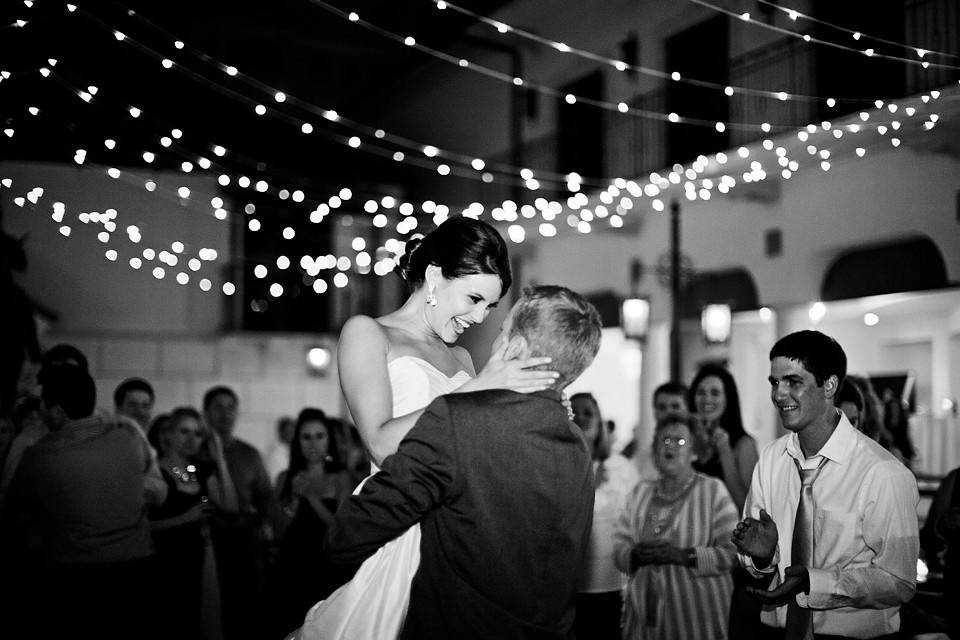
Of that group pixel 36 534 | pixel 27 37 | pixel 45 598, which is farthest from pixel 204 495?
pixel 27 37

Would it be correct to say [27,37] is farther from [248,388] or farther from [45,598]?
[248,388]

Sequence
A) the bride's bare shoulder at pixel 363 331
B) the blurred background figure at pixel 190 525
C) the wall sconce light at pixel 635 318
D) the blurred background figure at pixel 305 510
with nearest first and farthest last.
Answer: the bride's bare shoulder at pixel 363 331 → the blurred background figure at pixel 305 510 → the blurred background figure at pixel 190 525 → the wall sconce light at pixel 635 318

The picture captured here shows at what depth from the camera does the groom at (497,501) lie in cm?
205

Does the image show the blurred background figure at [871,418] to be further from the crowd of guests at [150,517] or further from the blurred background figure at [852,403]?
the crowd of guests at [150,517]

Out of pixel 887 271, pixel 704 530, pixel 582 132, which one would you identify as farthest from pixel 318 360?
pixel 704 530

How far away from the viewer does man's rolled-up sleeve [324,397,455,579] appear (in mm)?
2033

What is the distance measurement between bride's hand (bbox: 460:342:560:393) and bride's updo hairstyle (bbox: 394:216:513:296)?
1.63 feet

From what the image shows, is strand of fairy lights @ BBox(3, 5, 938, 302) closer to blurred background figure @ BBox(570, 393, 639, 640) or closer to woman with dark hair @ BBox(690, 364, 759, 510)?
woman with dark hair @ BBox(690, 364, 759, 510)

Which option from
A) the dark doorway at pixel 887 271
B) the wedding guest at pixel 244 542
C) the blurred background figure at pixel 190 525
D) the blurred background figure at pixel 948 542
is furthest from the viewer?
the dark doorway at pixel 887 271

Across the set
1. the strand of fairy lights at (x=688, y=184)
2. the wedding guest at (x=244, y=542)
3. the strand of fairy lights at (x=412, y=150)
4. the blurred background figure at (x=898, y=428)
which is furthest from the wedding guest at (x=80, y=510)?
the strand of fairy lights at (x=412, y=150)

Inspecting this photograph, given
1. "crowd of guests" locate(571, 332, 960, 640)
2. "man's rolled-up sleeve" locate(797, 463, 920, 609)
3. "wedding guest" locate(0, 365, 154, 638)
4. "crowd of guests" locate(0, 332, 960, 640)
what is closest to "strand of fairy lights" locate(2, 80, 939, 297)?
"crowd of guests" locate(0, 332, 960, 640)

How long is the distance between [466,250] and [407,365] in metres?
0.34

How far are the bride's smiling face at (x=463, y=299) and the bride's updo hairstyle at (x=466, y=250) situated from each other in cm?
2

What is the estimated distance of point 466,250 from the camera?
2.63 metres
